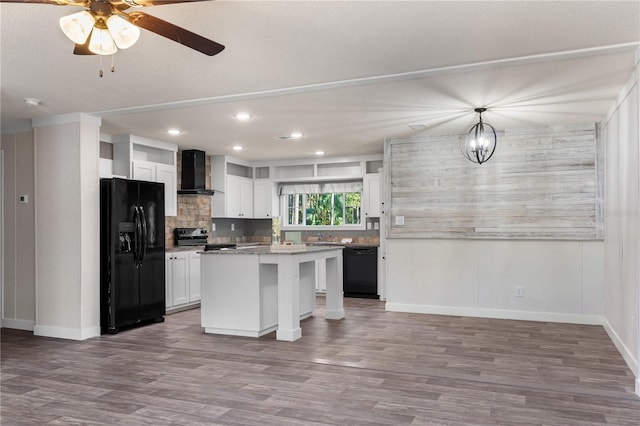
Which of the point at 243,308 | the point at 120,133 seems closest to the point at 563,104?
the point at 243,308

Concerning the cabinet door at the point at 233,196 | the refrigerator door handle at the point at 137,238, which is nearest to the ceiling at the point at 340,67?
the refrigerator door handle at the point at 137,238

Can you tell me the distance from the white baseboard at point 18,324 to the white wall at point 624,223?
6051mm

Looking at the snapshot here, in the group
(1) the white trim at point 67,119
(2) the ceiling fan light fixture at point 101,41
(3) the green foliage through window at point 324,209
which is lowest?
(3) the green foliage through window at point 324,209

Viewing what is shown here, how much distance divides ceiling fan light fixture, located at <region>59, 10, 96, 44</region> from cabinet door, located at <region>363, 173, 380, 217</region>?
248 inches

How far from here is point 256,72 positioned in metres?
3.98

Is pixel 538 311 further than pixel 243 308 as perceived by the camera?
Yes

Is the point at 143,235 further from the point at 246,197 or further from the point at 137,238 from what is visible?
the point at 246,197

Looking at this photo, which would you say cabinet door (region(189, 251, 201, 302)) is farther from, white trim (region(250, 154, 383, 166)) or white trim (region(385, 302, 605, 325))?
white trim (region(385, 302, 605, 325))

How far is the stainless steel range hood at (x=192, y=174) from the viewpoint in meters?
7.80

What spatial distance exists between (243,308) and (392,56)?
10.0ft

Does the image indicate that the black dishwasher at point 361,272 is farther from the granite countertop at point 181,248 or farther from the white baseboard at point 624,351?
the white baseboard at point 624,351

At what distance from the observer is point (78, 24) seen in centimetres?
233

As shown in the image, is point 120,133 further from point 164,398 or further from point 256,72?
point 164,398

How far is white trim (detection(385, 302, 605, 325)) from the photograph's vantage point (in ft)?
19.7
